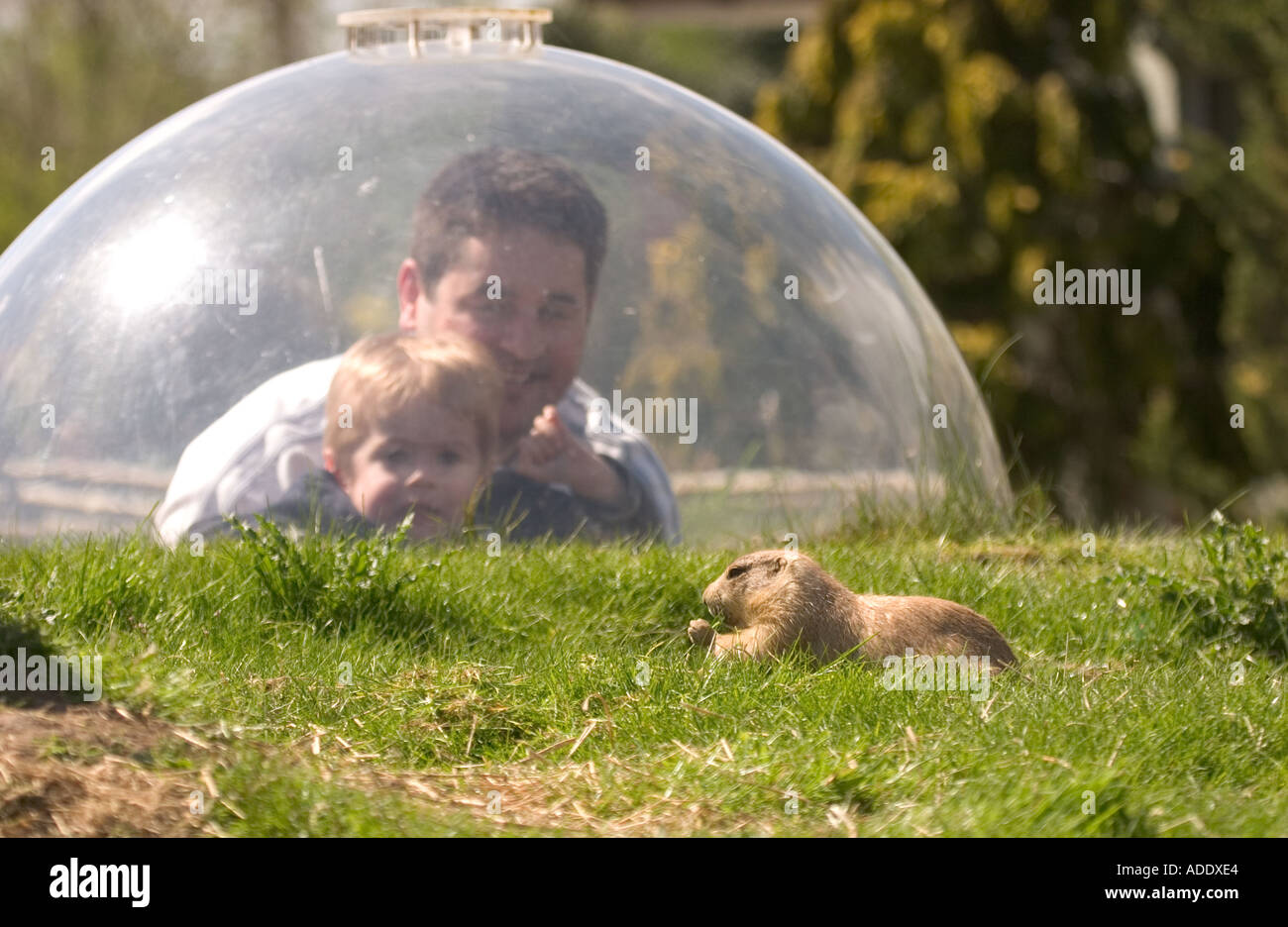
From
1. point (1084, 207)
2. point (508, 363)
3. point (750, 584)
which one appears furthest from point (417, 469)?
point (1084, 207)

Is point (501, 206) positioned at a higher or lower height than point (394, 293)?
higher

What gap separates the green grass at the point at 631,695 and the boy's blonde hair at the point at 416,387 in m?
0.58

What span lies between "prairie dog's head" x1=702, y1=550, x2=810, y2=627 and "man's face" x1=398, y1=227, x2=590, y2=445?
145 centimetres

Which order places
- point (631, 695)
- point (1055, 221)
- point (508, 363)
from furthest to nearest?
point (1055, 221)
point (508, 363)
point (631, 695)

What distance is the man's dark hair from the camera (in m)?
6.27

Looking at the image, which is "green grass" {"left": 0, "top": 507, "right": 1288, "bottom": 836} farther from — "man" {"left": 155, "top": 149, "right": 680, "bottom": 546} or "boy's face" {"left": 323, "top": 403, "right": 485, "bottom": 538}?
"man" {"left": 155, "top": 149, "right": 680, "bottom": 546}

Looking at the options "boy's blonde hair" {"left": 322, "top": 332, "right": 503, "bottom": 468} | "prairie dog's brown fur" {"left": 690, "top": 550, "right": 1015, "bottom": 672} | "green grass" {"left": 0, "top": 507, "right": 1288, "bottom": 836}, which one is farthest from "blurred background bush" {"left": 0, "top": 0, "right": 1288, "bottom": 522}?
"prairie dog's brown fur" {"left": 690, "top": 550, "right": 1015, "bottom": 672}

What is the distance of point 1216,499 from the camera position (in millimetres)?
16391

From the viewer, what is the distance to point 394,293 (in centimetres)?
625

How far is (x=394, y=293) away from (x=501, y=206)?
549 mm

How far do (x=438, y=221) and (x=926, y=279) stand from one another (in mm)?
10150

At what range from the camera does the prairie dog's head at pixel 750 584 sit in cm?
472

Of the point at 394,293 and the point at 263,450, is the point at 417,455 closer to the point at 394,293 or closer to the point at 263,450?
the point at 263,450
